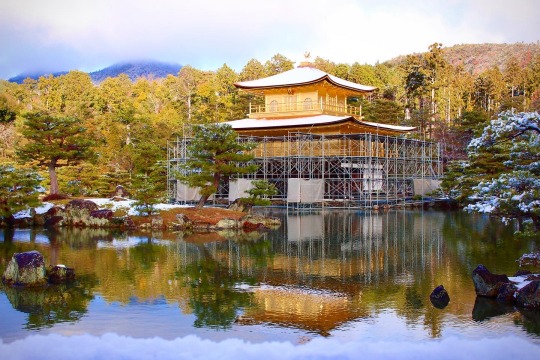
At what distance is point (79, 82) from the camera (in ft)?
189

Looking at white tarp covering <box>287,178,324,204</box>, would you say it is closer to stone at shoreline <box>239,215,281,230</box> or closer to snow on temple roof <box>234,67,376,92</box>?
stone at shoreline <box>239,215,281,230</box>

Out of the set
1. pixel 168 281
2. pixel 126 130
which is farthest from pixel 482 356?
pixel 126 130

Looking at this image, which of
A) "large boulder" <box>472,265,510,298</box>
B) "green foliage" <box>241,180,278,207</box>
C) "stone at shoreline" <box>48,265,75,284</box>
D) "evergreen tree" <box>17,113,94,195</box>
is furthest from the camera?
"evergreen tree" <box>17,113,94,195</box>

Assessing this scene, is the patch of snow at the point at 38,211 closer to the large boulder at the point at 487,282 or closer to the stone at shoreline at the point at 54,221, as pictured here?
the stone at shoreline at the point at 54,221

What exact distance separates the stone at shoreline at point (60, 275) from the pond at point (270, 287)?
0.31m

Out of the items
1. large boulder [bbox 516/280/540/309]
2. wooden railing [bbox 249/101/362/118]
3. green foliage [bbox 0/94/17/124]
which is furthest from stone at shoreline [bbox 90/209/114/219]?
green foliage [bbox 0/94/17/124]

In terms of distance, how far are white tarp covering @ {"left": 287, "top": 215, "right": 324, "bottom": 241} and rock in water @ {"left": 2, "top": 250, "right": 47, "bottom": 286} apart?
7736 mm

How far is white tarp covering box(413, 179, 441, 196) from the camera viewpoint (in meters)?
30.8

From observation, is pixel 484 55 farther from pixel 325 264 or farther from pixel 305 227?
pixel 325 264

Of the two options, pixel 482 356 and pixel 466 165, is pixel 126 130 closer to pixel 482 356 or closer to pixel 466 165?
pixel 466 165

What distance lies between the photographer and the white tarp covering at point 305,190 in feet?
87.7

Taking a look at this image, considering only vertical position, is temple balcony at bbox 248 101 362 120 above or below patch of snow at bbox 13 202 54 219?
above

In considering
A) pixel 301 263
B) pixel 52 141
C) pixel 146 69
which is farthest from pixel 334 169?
pixel 146 69

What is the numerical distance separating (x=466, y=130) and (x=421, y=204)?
1031cm
